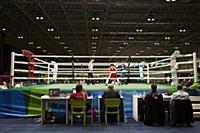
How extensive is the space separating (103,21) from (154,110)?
14.2 m

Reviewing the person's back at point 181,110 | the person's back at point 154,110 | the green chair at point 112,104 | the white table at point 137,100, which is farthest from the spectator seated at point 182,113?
the green chair at point 112,104

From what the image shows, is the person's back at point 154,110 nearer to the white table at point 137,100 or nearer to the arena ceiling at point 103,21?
the white table at point 137,100

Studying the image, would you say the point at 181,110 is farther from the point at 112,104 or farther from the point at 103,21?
the point at 103,21

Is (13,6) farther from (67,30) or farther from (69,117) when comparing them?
(69,117)

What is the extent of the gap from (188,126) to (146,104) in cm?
124

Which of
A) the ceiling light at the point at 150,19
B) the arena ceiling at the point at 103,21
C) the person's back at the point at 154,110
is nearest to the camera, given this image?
the person's back at the point at 154,110

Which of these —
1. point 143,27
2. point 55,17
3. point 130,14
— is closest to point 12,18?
point 55,17

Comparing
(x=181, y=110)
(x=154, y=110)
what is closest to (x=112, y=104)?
(x=154, y=110)

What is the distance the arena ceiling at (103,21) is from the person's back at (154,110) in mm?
9516

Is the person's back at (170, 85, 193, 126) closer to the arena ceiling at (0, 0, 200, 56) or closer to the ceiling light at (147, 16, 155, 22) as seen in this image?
the arena ceiling at (0, 0, 200, 56)

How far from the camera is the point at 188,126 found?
26.4ft

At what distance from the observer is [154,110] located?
823 centimetres

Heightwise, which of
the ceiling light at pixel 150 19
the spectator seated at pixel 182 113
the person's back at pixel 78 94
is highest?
the ceiling light at pixel 150 19

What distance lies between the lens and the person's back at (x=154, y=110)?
8234 mm
